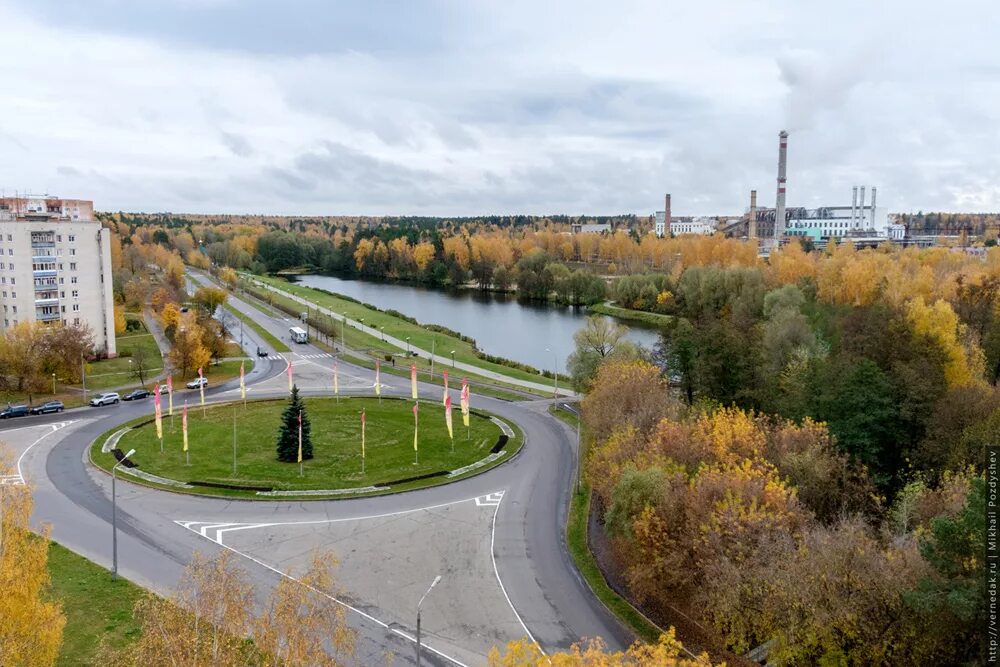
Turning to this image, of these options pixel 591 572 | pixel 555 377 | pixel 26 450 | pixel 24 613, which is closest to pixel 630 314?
pixel 555 377

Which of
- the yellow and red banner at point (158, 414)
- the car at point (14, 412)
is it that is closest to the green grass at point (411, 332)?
the yellow and red banner at point (158, 414)

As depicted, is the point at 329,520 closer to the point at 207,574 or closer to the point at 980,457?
the point at 207,574

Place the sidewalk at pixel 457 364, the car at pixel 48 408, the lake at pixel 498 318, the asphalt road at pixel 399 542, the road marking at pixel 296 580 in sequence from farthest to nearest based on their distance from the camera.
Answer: the lake at pixel 498 318 → the sidewalk at pixel 457 364 → the car at pixel 48 408 → the asphalt road at pixel 399 542 → the road marking at pixel 296 580

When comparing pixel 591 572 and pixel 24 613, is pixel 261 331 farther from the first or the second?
pixel 24 613

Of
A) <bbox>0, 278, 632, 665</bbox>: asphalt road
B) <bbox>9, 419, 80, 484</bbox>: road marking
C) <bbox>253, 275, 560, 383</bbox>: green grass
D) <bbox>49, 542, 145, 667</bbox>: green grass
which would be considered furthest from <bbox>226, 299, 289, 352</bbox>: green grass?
<bbox>49, 542, 145, 667</bbox>: green grass

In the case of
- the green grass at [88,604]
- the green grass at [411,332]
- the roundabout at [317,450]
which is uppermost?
the green grass at [411,332]

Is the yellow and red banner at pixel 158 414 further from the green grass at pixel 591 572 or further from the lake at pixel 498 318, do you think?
the lake at pixel 498 318

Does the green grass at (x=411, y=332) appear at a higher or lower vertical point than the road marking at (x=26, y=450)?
higher
